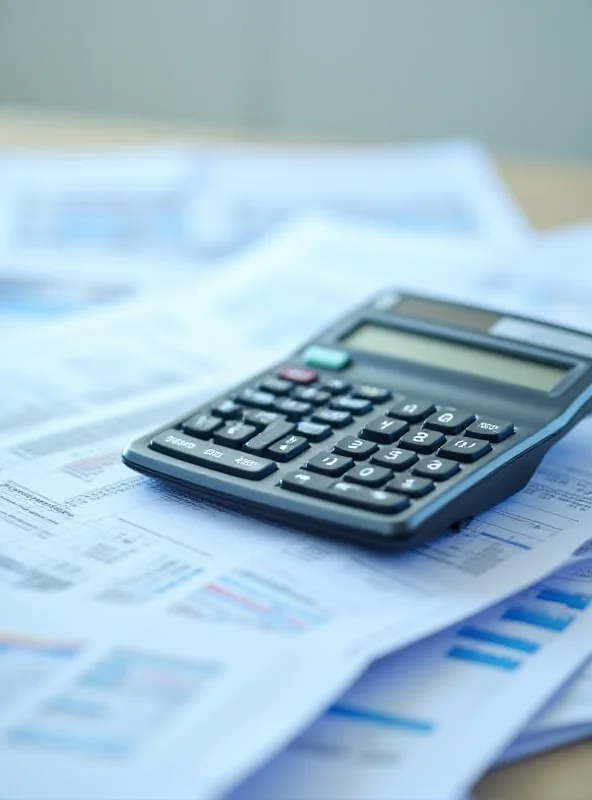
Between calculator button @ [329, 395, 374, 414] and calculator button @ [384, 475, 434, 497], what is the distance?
0.22ft

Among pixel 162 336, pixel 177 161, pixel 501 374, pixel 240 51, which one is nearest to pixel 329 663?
pixel 501 374

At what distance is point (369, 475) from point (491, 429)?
58 millimetres

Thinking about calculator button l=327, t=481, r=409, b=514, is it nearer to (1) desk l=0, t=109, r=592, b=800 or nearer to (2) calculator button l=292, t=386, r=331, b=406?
(2) calculator button l=292, t=386, r=331, b=406

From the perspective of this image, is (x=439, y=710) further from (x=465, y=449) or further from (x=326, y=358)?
(x=326, y=358)

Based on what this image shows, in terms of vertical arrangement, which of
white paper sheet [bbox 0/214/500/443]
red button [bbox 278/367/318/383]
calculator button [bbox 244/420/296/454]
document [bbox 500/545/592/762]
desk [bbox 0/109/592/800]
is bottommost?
document [bbox 500/545/592/762]

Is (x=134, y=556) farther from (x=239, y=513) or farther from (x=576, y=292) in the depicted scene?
(x=576, y=292)

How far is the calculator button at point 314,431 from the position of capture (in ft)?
1.40

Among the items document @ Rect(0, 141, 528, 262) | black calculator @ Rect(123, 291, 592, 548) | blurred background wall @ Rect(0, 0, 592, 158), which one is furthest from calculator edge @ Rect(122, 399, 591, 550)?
blurred background wall @ Rect(0, 0, 592, 158)

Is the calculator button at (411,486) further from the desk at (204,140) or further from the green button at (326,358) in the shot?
the desk at (204,140)

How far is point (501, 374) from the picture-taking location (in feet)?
1.55

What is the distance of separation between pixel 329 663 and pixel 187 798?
61mm

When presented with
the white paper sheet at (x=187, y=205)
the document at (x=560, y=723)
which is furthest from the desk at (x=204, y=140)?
the document at (x=560, y=723)

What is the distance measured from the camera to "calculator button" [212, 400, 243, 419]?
0.45 m

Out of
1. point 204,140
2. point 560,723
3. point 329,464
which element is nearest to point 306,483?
point 329,464
